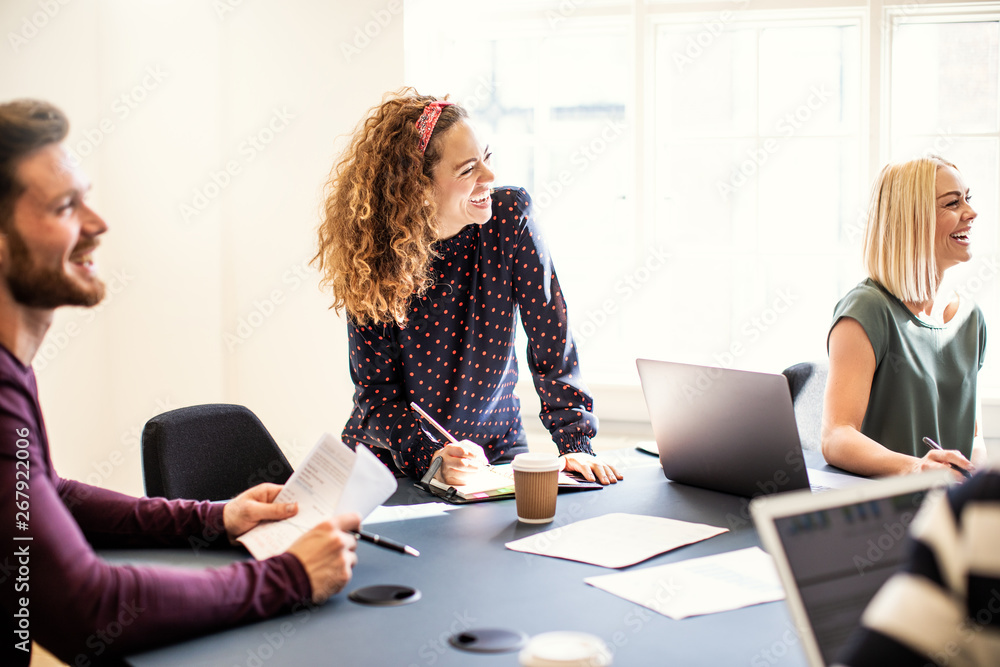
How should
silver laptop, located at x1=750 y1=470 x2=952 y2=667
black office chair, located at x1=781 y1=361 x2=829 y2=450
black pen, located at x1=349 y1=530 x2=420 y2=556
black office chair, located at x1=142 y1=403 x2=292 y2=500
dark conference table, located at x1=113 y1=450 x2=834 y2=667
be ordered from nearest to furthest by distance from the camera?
silver laptop, located at x1=750 y1=470 x2=952 y2=667, dark conference table, located at x1=113 y1=450 x2=834 y2=667, black pen, located at x1=349 y1=530 x2=420 y2=556, black office chair, located at x1=142 y1=403 x2=292 y2=500, black office chair, located at x1=781 y1=361 x2=829 y2=450

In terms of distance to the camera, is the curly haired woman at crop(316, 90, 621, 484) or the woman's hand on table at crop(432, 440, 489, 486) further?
the curly haired woman at crop(316, 90, 621, 484)

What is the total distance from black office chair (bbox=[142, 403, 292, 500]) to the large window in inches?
68.7

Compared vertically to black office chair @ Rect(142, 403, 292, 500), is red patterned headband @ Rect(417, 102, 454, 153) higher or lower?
higher

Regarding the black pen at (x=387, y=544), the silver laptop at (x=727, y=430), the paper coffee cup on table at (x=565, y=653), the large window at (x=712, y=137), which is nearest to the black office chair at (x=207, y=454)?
the black pen at (x=387, y=544)

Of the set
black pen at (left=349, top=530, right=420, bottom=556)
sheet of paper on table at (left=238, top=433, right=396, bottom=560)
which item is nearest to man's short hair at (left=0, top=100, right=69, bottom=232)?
sheet of paper on table at (left=238, top=433, right=396, bottom=560)

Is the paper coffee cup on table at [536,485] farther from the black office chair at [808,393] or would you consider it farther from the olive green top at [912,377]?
the black office chair at [808,393]

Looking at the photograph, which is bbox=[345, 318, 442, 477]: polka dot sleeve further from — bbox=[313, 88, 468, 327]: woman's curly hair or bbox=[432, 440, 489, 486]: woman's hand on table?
bbox=[432, 440, 489, 486]: woman's hand on table

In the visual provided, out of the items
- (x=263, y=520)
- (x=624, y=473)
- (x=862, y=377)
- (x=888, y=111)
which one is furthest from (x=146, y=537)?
(x=888, y=111)

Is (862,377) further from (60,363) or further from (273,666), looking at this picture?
(60,363)

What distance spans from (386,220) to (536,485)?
0.90 m

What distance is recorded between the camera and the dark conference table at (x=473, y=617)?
1065 millimetres

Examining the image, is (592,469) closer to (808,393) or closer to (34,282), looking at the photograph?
(808,393)

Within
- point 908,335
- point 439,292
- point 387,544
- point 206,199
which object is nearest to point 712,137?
point 908,335

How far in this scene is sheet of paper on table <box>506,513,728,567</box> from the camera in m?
1.42
